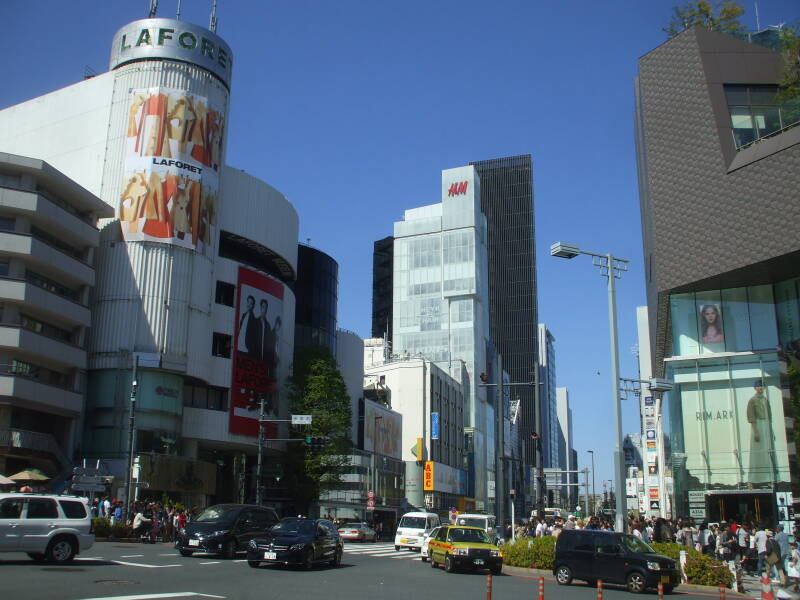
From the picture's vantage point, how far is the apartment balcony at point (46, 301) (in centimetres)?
4347

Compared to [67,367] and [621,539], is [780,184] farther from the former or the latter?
[67,367]

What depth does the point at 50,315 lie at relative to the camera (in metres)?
47.1

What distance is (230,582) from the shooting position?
58.4 feet

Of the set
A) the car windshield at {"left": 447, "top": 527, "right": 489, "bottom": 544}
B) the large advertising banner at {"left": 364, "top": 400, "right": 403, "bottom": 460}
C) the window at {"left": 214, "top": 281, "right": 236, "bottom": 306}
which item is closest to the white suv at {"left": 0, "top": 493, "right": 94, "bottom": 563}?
the car windshield at {"left": 447, "top": 527, "right": 489, "bottom": 544}

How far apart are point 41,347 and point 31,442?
17.8ft

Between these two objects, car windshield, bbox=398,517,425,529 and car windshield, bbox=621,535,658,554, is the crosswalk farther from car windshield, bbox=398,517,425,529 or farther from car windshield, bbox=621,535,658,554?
car windshield, bbox=621,535,658,554

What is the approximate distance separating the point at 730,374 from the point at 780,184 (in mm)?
9644

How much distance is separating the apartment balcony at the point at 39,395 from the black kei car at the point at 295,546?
25.4m

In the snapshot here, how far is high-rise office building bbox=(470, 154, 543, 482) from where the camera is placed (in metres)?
189

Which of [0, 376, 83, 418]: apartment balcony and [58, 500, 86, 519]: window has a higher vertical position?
[0, 376, 83, 418]: apartment balcony

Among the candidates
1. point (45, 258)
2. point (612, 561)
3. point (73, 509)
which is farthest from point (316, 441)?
point (612, 561)

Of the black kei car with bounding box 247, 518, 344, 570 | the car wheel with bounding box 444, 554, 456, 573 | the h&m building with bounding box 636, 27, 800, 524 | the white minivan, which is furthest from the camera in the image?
the white minivan

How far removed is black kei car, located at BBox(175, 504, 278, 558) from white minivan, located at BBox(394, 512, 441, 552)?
37.1 feet

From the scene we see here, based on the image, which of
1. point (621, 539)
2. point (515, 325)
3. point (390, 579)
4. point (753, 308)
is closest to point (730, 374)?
point (753, 308)
